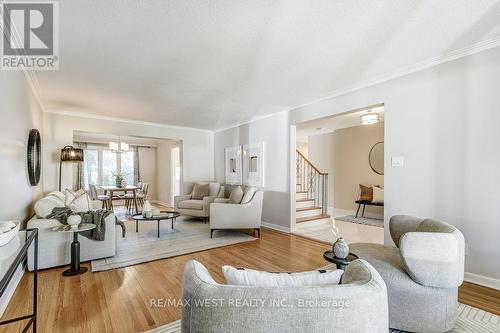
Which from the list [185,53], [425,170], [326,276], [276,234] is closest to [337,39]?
[185,53]

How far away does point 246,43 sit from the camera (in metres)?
2.38

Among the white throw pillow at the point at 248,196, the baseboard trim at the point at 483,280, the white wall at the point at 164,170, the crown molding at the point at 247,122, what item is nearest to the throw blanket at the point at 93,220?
the white throw pillow at the point at 248,196

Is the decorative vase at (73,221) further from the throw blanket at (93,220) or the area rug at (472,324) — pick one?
the area rug at (472,324)

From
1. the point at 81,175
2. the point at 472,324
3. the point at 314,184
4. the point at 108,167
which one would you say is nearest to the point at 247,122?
the point at 314,184

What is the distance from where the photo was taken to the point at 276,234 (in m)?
4.60

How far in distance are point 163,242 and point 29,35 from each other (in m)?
3.08

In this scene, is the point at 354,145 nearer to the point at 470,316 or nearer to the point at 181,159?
the point at 181,159

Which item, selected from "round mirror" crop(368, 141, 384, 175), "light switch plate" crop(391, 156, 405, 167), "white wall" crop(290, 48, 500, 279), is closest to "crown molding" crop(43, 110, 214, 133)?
"round mirror" crop(368, 141, 384, 175)

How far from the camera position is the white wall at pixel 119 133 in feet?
15.9

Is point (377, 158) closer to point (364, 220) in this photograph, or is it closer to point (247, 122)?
point (364, 220)

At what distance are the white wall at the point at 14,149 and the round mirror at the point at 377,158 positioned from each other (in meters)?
6.71

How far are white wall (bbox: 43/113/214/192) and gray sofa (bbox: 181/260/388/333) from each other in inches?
217

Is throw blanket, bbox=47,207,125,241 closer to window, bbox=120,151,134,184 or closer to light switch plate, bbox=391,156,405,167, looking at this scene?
light switch plate, bbox=391,156,405,167

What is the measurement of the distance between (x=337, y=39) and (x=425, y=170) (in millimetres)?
1857
